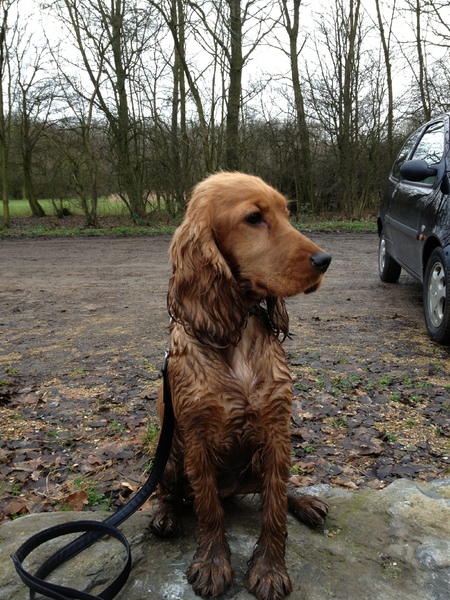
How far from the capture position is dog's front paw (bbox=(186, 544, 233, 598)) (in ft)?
5.91

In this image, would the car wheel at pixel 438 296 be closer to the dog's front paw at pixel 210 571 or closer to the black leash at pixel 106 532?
the black leash at pixel 106 532

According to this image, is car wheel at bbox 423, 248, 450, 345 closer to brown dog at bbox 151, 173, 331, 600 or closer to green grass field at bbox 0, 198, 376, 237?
brown dog at bbox 151, 173, 331, 600

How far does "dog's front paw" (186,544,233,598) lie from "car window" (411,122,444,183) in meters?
4.95

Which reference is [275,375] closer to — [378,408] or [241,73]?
[378,408]

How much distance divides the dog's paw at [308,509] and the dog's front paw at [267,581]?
40 centimetres

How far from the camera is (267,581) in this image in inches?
70.5

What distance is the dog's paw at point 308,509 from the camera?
223 centimetres

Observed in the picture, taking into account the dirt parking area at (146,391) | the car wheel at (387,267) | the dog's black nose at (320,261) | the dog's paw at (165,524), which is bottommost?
the dirt parking area at (146,391)

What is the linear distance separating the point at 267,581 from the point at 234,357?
777 mm

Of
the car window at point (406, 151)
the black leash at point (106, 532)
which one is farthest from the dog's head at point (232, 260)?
the car window at point (406, 151)

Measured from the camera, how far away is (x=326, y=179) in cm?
2305

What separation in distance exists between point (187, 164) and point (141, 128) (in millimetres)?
2420

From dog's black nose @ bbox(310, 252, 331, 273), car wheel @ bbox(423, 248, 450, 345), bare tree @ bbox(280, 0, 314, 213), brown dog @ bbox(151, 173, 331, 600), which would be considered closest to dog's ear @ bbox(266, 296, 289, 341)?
brown dog @ bbox(151, 173, 331, 600)

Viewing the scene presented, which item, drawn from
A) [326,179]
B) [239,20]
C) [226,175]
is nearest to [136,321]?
[226,175]
